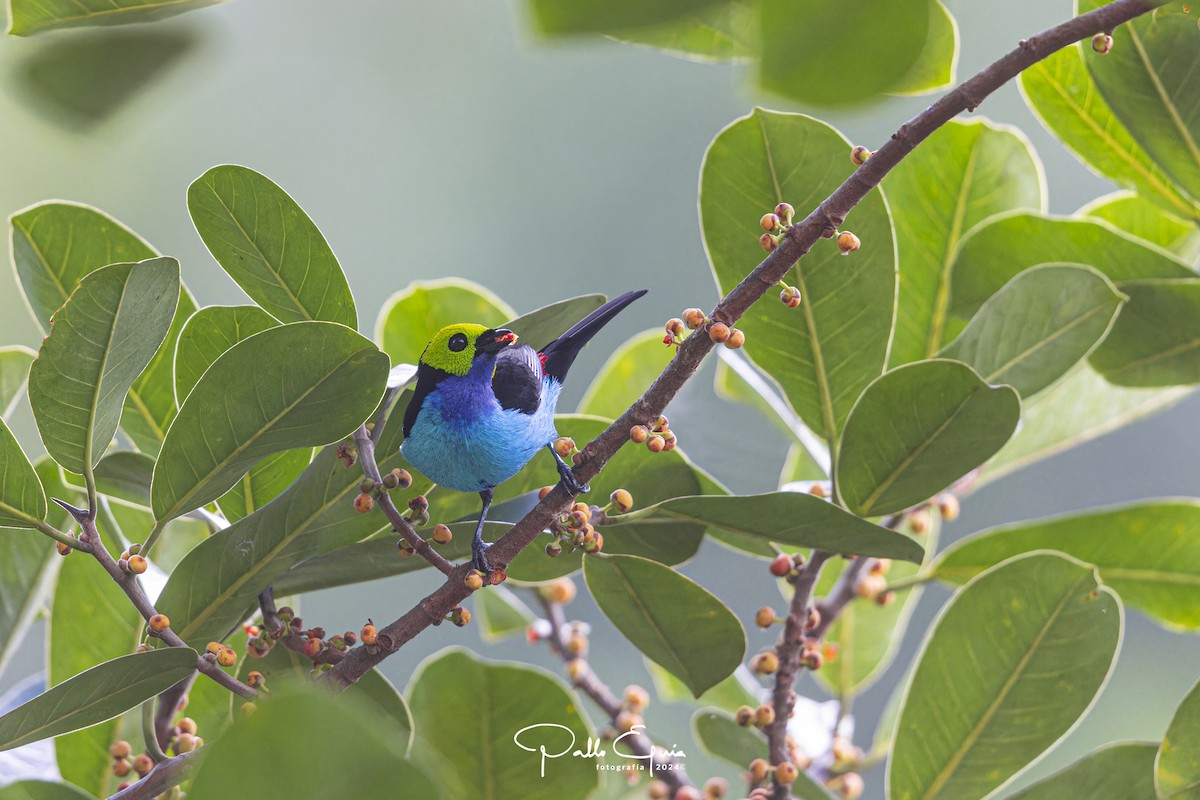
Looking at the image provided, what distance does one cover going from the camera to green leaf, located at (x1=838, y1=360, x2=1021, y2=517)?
0.62 m

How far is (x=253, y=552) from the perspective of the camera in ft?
2.04

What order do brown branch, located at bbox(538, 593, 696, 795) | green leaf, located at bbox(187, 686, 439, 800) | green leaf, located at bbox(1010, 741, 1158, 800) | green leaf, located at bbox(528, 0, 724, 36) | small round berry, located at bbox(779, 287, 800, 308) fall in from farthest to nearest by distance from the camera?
brown branch, located at bbox(538, 593, 696, 795)
green leaf, located at bbox(1010, 741, 1158, 800)
small round berry, located at bbox(779, 287, 800, 308)
green leaf, located at bbox(187, 686, 439, 800)
green leaf, located at bbox(528, 0, 724, 36)

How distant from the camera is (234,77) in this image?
5773 mm

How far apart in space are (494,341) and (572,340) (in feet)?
0.19

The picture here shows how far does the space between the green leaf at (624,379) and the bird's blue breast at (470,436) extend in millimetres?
337

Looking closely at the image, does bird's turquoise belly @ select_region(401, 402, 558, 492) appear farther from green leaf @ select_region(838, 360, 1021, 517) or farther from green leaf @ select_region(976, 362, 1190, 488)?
green leaf @ select_region(976, 362, 1190, 488)

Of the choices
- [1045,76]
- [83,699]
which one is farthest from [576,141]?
[83,699]

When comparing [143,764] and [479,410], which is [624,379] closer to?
[479,410]

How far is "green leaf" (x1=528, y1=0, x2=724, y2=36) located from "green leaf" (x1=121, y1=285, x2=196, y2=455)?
0.67 metres

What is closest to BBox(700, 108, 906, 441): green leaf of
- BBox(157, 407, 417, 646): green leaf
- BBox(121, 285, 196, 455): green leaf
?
BBox(157, 407, 417, 646): green leaf

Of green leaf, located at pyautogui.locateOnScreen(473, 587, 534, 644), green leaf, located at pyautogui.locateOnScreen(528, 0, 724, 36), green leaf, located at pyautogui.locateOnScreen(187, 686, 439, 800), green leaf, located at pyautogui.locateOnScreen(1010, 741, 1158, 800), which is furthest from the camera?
green leaf, located at pyautogui.locateOnScreen(473, 587, 534, 644)

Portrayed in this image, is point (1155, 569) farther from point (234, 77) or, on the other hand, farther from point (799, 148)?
point (234, 77)

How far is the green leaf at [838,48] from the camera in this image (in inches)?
5.5

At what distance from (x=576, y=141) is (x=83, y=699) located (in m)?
5.25
